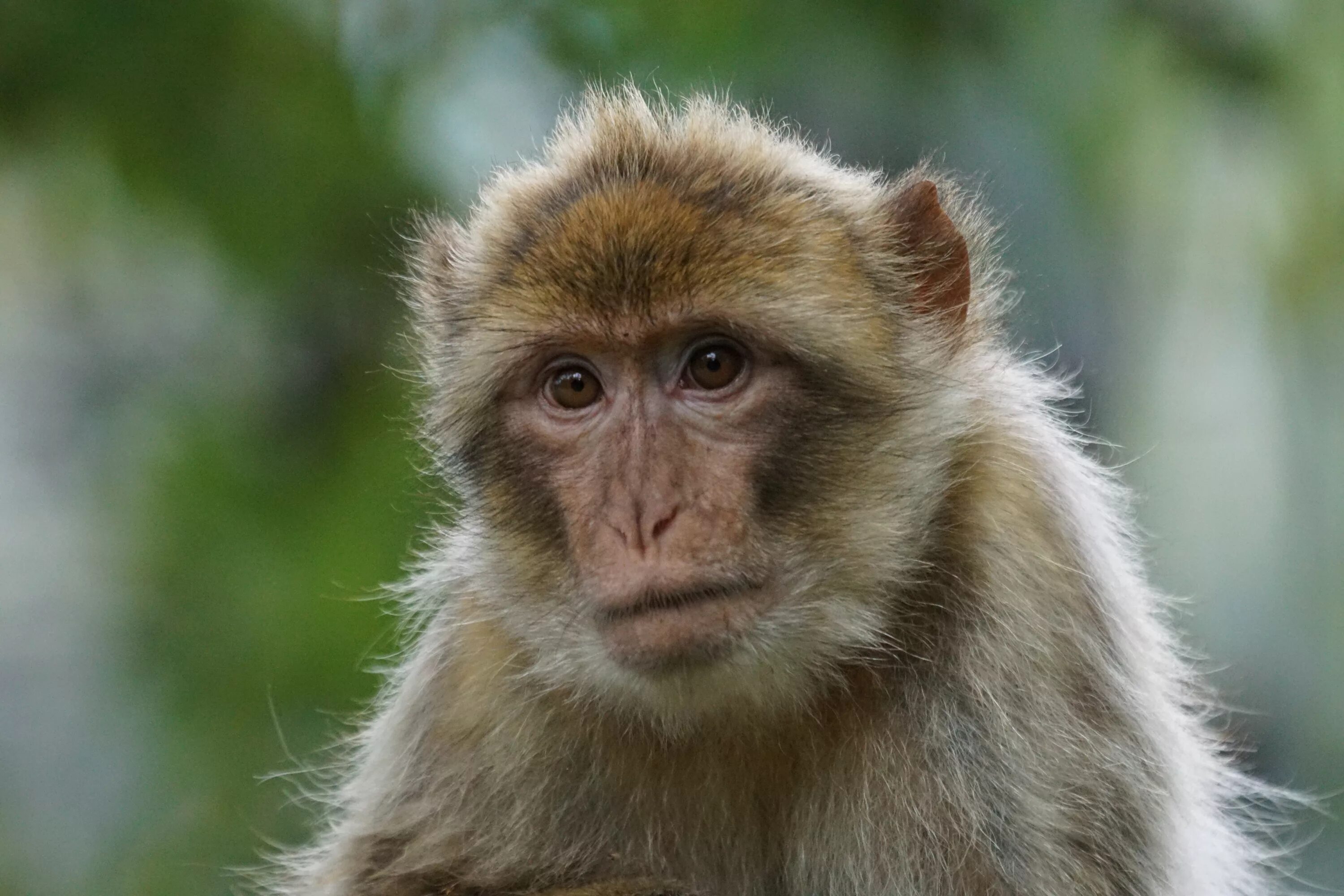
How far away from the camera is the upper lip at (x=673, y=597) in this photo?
2791mm

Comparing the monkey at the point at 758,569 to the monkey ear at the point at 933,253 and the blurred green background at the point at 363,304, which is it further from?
the blurred green background at the point at 363,304

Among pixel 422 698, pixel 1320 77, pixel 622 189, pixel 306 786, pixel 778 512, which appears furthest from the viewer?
pixel 1320 77

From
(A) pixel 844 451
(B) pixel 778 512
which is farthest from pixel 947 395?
(B) pixel 778 512

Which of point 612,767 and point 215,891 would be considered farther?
point 215,891

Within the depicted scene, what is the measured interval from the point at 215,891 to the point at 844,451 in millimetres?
2743

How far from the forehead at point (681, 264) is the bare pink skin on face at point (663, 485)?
8 cm

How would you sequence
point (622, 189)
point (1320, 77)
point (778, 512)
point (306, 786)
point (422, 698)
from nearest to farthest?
point (778, 512), point (622, 189), point (422, 698), point (306, 786), point (1320, 77)

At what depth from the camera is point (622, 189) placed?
10.5 feet

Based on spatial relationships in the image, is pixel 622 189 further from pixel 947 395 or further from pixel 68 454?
pixel 68 454

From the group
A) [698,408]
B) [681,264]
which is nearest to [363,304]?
[681,264]

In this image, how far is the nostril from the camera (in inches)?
110

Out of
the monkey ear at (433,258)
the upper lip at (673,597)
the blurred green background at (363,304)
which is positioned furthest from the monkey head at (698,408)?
the blurred green background at (363,304)

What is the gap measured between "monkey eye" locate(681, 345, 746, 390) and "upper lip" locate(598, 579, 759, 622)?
454 mm

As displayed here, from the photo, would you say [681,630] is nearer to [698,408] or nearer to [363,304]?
[698,408]
